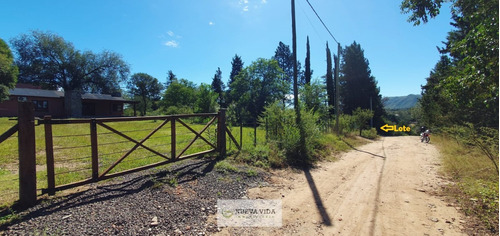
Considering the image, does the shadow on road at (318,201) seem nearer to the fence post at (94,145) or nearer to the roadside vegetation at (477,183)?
the roadside vegetation at (477,183)

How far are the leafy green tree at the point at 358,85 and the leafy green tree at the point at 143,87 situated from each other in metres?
42.9

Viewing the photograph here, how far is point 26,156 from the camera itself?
2.97 metres

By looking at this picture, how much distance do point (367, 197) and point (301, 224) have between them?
1784 millimetres

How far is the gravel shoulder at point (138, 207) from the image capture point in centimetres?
263

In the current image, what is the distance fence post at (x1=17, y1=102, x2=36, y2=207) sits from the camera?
295 centimetres

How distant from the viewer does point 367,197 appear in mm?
4086

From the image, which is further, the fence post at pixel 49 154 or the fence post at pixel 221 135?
the fence post at pixel 221 135

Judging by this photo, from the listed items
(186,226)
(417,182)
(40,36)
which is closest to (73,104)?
(40,36)

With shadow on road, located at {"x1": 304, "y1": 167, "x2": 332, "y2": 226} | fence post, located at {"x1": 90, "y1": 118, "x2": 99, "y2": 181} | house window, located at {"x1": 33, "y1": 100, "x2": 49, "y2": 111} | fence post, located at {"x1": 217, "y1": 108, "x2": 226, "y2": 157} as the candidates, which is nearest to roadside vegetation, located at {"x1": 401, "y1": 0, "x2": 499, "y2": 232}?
shadow on road, located at {"x1": 304, "y1": 167, "x2": 332, "y2": 226}

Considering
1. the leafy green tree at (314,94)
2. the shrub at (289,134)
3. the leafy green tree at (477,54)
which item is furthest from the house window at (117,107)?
the leafy green tree at (477,54)

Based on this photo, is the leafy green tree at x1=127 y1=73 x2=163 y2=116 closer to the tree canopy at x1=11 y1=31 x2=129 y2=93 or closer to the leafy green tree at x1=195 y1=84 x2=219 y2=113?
the tree canopy at x1=11 y1=31 x2=129 y2=93

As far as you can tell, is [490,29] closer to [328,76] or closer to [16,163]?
[16,163]

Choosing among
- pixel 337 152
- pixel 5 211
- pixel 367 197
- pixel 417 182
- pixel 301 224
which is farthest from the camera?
pixel 337 152

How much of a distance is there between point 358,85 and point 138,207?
39842mm
